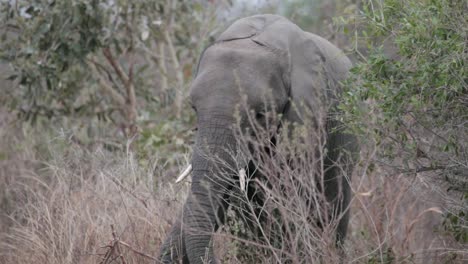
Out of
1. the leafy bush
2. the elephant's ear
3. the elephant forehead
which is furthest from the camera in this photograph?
the elephant's ear

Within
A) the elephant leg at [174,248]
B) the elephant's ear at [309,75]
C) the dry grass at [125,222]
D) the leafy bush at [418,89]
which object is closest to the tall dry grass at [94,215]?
the dry grass at [125,222]

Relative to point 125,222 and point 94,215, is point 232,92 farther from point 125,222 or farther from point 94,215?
point 94,215

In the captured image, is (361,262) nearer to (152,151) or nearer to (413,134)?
(413,134)

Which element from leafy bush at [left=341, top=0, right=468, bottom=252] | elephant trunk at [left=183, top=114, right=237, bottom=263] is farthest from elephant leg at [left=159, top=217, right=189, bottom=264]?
leafy bush at [left=341, top=0, right=468, bottom=252]

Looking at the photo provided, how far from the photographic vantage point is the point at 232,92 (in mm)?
5820

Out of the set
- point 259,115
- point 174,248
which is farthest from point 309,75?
point 174,248

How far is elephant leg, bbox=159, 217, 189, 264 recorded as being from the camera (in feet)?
19.8

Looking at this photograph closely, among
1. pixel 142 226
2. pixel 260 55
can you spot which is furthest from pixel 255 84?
pixel 142 226

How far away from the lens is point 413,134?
5.56 m

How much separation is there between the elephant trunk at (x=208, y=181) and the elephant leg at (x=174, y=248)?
1.13 ft

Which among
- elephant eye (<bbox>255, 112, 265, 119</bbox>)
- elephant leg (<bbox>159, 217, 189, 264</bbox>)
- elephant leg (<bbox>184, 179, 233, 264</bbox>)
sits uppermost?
elephant eye (<bbox>255, 112, 265, 119</bbox>)

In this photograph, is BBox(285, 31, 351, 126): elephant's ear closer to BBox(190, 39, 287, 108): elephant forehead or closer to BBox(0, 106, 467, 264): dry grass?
BBox(190, 39, 287, 108): elephant forehead

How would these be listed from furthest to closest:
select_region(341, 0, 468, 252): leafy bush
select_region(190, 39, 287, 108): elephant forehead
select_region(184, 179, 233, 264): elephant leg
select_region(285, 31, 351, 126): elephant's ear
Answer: select_region(285, 31, 351, 126): elephant's ear → select_region(190, 39, 287, 108): elephant forehead → select_region(184, 179, 233, 264): elephant leg → select_region(341, 0, 468, 252): leafy bush

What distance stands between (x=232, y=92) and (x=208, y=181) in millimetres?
581
